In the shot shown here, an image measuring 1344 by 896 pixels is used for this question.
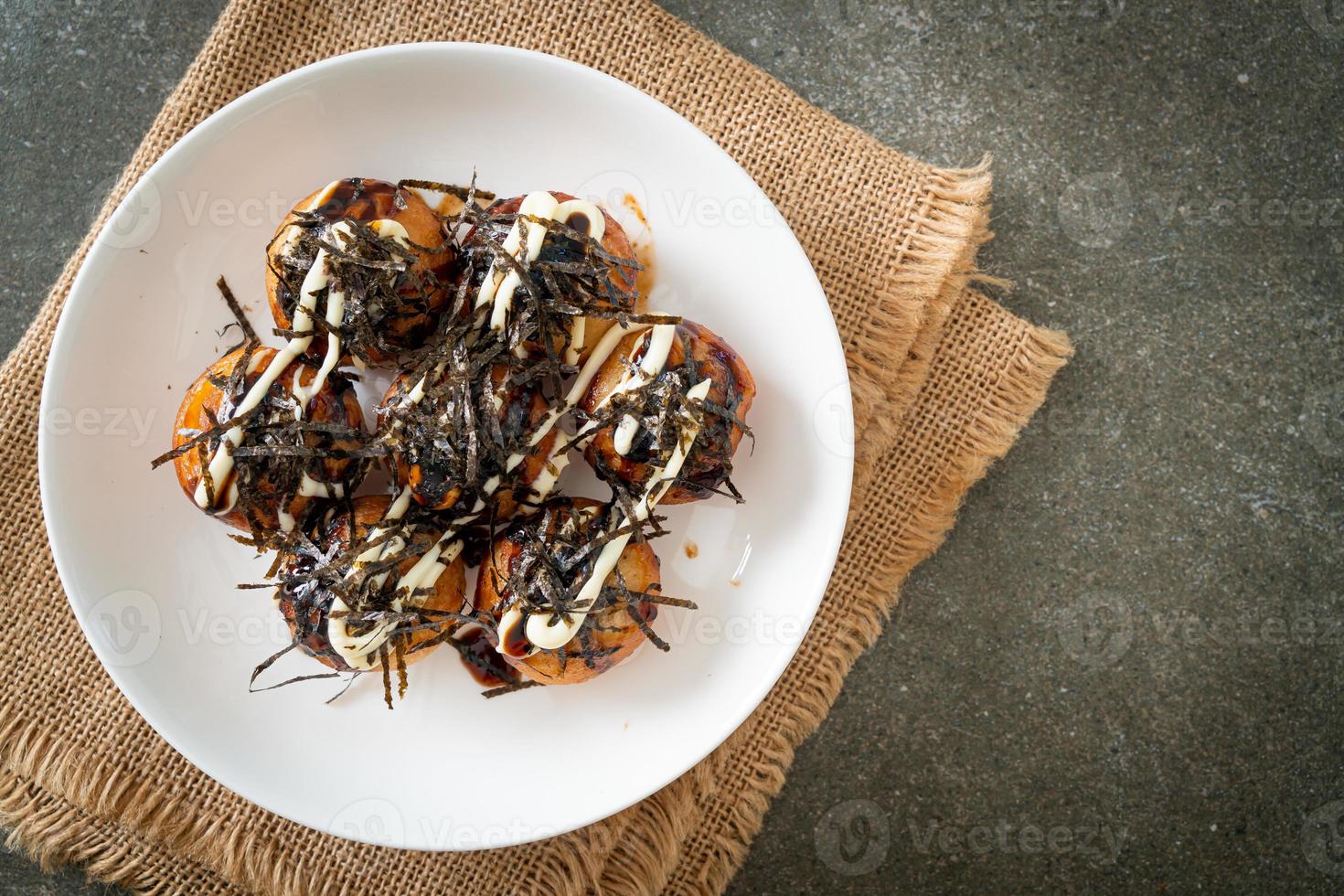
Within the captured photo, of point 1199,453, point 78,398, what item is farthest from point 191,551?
point 1199,453

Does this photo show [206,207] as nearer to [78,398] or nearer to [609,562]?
[78,398]
